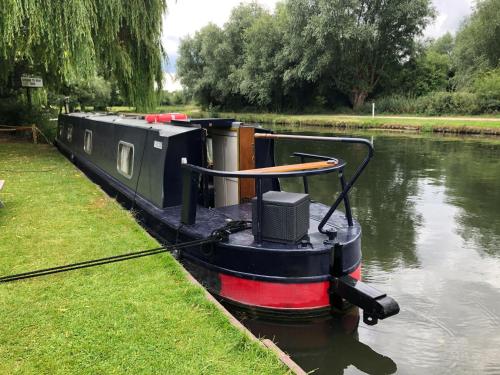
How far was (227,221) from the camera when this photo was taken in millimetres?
5000

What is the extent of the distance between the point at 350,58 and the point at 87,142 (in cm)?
2773

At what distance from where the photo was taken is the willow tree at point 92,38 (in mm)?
9078

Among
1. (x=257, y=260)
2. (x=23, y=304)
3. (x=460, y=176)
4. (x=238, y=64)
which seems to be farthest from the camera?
(x=238, y=64)

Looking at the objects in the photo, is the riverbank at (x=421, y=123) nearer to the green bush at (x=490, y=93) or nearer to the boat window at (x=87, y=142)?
the green bush at (x=490, y=93)

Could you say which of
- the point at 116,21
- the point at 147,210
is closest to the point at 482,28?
the point at 116,21

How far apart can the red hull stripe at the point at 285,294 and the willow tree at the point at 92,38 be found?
733cm

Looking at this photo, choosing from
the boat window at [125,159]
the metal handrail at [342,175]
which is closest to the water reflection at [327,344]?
the metal handrail at [342,175]

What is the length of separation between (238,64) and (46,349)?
41443 mm

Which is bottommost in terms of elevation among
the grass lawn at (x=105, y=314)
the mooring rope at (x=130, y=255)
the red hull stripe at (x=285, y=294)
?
the red hull stripe at (x=285, y=294)

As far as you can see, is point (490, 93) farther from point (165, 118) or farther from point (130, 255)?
point (130, 255)

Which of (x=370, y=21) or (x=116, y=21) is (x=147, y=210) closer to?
(x=116, y=21)

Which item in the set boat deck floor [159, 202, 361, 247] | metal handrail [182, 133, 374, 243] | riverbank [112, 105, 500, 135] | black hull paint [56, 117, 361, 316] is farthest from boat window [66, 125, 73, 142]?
metal handrail [182, 133, 374, 243]

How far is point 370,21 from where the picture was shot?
32.6 metres

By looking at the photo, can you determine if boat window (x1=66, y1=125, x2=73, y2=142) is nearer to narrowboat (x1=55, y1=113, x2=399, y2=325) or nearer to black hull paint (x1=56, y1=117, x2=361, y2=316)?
narrowboat (x1=55, y1=113, x2=399, y2=325)
